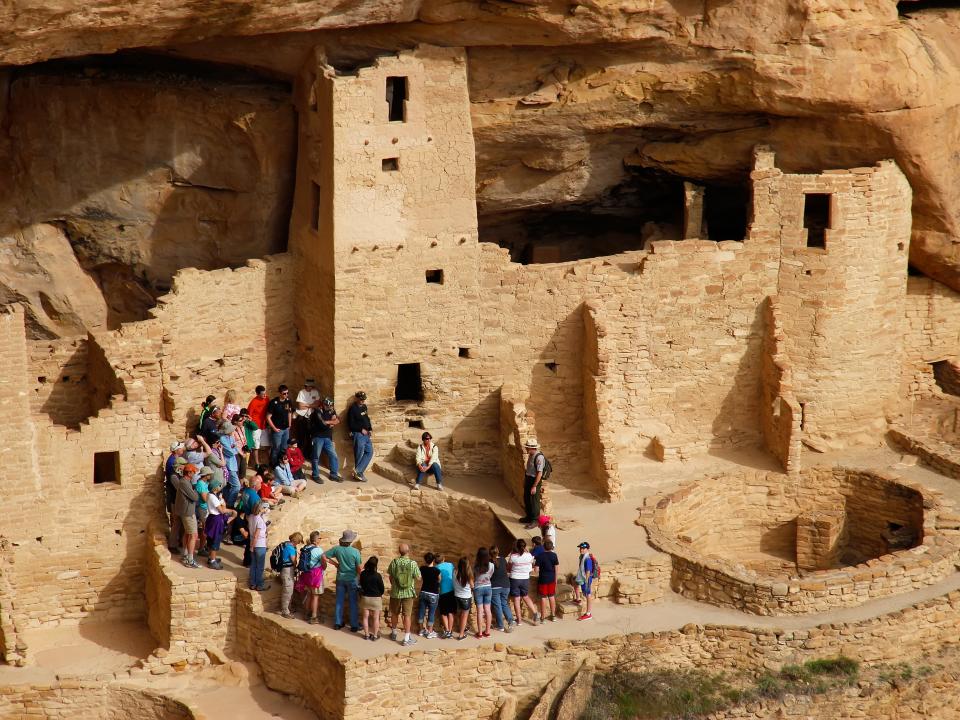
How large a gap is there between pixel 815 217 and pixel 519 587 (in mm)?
9909

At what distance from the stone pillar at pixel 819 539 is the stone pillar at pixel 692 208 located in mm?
5464

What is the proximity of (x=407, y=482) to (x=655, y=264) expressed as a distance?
18.9 feet

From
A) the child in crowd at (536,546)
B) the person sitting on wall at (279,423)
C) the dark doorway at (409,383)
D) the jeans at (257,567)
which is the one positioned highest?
the dark doorway at (409,383)

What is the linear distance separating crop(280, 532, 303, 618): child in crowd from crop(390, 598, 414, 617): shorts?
160cm

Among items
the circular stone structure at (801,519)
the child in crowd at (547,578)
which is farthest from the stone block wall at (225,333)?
the circular stone structure at (801,519)

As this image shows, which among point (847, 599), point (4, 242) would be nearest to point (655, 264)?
point (847, 599)

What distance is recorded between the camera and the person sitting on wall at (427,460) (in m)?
35.1

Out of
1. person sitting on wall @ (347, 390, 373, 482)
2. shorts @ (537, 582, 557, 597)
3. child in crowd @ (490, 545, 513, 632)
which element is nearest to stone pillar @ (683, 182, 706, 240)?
person sitting on wall @ (347, 390, 373, 482)

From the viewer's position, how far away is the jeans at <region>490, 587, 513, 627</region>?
3189 centimetres

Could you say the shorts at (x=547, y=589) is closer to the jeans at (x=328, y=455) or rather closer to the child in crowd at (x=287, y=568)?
the child in crowd at (x=287, y=568)

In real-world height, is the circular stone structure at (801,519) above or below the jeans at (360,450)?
below

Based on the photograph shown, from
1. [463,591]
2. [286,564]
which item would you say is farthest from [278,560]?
[463,591]

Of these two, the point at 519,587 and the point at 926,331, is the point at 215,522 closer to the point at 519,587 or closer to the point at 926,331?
the point at 519,587

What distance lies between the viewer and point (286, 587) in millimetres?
31906
